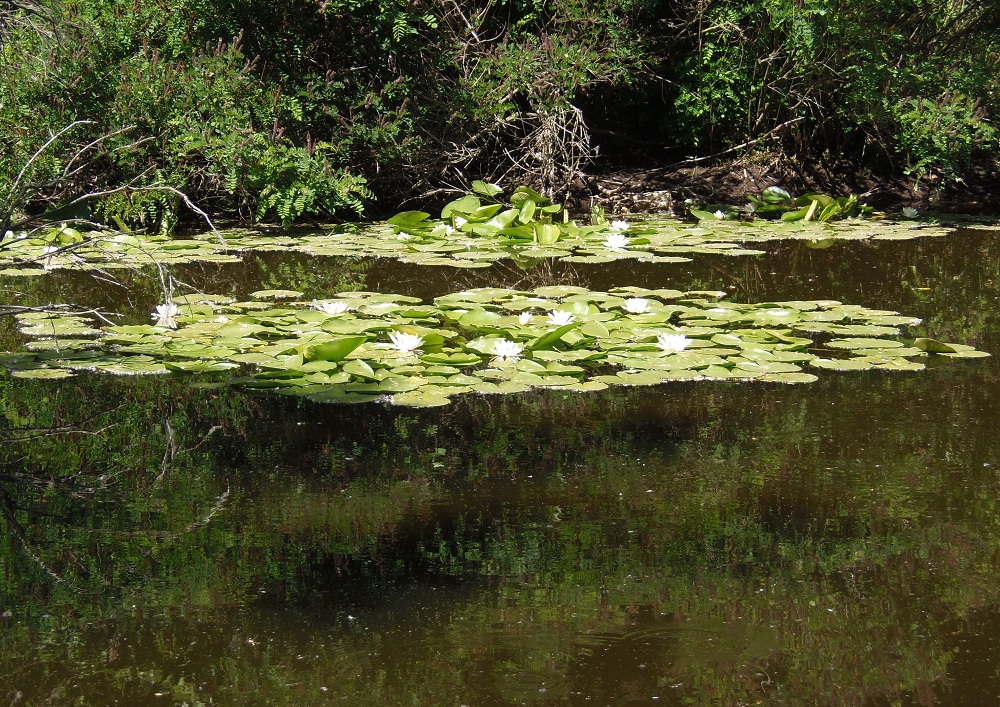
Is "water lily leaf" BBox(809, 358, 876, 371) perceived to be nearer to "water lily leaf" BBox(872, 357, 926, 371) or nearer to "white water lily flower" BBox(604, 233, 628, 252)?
"water lily leaf" BBox(872, 357, 926, 371)

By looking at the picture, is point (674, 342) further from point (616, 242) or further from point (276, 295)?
point (616, 242)

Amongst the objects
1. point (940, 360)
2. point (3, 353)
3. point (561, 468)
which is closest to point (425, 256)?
point (3, 353)

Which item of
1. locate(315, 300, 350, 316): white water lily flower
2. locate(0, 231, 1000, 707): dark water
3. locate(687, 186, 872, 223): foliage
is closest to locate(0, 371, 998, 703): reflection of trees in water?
locate(0, 231, 1000, 707): dark water

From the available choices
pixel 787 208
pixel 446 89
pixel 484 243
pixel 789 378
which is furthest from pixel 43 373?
pixel 787 208

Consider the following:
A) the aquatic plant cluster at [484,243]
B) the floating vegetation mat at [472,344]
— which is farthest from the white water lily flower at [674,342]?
the aquatic plant cluster at [484,243]

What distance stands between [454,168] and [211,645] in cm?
657

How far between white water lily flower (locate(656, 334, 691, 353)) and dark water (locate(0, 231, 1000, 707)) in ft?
1.00

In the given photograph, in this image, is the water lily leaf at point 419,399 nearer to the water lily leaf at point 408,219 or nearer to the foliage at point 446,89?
the foliage at point 446,89

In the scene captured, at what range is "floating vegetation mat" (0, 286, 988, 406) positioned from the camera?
11.9ft

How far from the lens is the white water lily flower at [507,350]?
3818 millimetres

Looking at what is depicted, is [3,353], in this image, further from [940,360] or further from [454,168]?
[454,168]

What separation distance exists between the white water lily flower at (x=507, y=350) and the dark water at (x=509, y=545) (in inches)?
13.0

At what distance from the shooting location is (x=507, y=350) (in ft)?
12.5

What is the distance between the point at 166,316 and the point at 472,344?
121 centimetres
